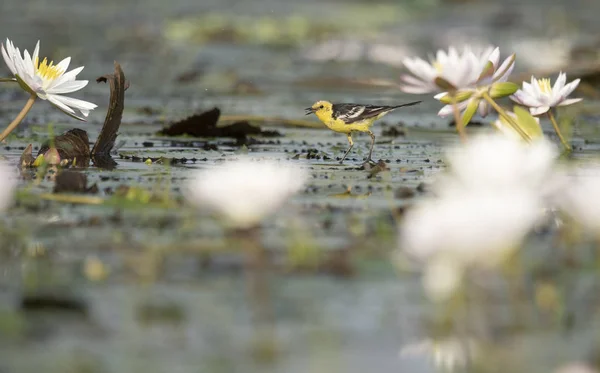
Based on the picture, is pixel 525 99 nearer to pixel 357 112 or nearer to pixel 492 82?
pixel 492 82

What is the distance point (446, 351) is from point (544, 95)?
3298mm

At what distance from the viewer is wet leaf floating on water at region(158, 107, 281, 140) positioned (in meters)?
7.40

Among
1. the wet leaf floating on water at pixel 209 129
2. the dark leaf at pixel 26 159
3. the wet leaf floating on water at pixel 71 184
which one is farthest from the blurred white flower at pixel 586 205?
the wet leaf floating on water at pixel 209 129

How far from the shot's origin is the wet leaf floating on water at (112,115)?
20.5 feet

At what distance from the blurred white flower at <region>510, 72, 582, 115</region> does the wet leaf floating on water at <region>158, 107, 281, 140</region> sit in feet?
6.76

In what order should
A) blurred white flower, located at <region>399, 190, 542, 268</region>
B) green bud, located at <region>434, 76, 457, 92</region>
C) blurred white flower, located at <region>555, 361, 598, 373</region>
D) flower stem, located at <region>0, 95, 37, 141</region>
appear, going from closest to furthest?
1. blurred white flower, located at <region>555, 361, 598, 373</region>
2. blurred white flower, located at <region>399, 190, 542, 268</region>
3. green bud, located at <region>434, 76, 457, 92</region>
4. flower stem, located at <region>0, 95, 37, 141</region>

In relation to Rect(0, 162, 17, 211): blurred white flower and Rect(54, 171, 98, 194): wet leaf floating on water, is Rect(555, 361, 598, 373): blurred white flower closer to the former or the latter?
Rect(0, 162, 17, 211): blurred white flower

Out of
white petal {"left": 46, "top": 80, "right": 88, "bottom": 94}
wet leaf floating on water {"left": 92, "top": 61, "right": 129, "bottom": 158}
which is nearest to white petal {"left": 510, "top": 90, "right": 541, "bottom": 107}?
wet leaf floating on water {"left": 92, "top": 61, "right": 129, "bottom": 158}

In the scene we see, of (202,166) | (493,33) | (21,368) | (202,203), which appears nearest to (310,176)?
(202,166)

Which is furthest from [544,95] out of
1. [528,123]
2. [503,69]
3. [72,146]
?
[72,146]

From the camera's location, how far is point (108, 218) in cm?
421

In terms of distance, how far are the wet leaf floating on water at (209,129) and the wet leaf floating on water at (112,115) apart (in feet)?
3.37

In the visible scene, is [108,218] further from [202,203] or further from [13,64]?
[13,64]

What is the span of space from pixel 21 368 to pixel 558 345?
1.25 meters
